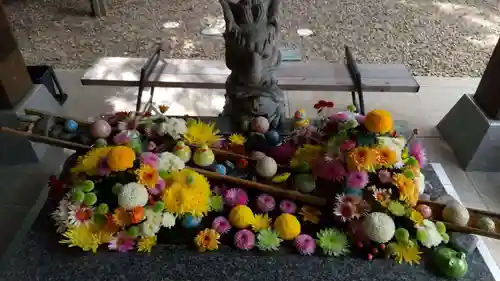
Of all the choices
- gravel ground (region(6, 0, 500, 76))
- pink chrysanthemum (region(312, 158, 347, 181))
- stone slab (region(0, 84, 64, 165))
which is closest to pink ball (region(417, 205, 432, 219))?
pink chrysanthemum (region(312, 158, 347, 181))

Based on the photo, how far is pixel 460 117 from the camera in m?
2.28

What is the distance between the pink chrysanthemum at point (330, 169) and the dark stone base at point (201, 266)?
236mm

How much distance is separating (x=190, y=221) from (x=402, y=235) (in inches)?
24.2

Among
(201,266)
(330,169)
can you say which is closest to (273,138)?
(330,169)

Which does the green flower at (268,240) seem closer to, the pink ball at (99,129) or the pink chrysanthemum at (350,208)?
the pink chrysanthemum at (350,208)

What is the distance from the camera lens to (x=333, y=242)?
1224 millimetres

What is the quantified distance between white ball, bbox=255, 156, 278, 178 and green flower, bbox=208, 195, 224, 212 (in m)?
0.15

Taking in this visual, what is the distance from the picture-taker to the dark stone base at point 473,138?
207 cm

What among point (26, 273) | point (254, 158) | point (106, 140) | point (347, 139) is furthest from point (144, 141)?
point (347, 139)

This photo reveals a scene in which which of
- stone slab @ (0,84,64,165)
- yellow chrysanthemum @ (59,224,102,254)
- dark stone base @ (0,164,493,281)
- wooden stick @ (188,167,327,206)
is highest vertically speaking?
wooden stick @ (188,167,327,206)

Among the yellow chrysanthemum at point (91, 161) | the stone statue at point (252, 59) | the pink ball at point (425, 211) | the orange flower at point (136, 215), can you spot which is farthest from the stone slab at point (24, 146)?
the pink ball at point (425, 211)

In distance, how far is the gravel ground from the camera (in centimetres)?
304

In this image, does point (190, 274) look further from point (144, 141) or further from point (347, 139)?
point (347, 139)

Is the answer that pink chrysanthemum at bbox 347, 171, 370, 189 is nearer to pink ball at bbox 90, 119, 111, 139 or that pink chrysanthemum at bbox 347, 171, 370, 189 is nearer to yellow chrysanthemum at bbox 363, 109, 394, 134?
yellow chrysanthemum at bbox 363, 109, 394, 134
